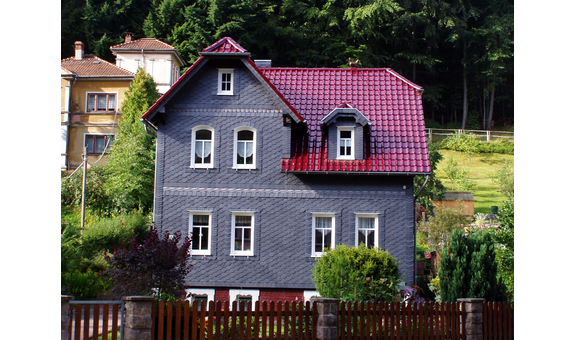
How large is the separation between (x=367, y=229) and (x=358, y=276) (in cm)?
437

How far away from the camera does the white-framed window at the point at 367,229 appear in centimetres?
1933

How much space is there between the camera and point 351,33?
53438 mm

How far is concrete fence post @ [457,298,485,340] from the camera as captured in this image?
12102 mm

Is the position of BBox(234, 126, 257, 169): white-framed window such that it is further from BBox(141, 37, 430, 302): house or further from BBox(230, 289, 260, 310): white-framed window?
BBox(230, 289, 260, 310): white-framed window

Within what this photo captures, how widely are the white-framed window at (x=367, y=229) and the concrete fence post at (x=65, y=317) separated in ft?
38.3

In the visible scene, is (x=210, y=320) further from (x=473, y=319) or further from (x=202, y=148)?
(x=202, y=148)

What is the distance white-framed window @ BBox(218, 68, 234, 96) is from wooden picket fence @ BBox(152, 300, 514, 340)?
9754mm

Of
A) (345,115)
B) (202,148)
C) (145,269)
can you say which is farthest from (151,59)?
(145,269)

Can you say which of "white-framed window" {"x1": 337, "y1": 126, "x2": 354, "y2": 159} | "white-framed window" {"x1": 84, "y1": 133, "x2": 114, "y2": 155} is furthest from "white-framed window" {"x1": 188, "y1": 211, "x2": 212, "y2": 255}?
"white-framed window" {"x1": 84, "y1": 133, "x2": 114, "y2": 155}

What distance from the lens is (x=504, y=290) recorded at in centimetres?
1619

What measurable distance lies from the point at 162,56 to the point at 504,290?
33992 mm

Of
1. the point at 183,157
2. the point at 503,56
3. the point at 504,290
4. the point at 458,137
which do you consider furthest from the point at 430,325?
the point at 503,56

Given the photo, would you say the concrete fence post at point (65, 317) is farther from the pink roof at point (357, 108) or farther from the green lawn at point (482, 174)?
the green lawn at point (482, 174)
